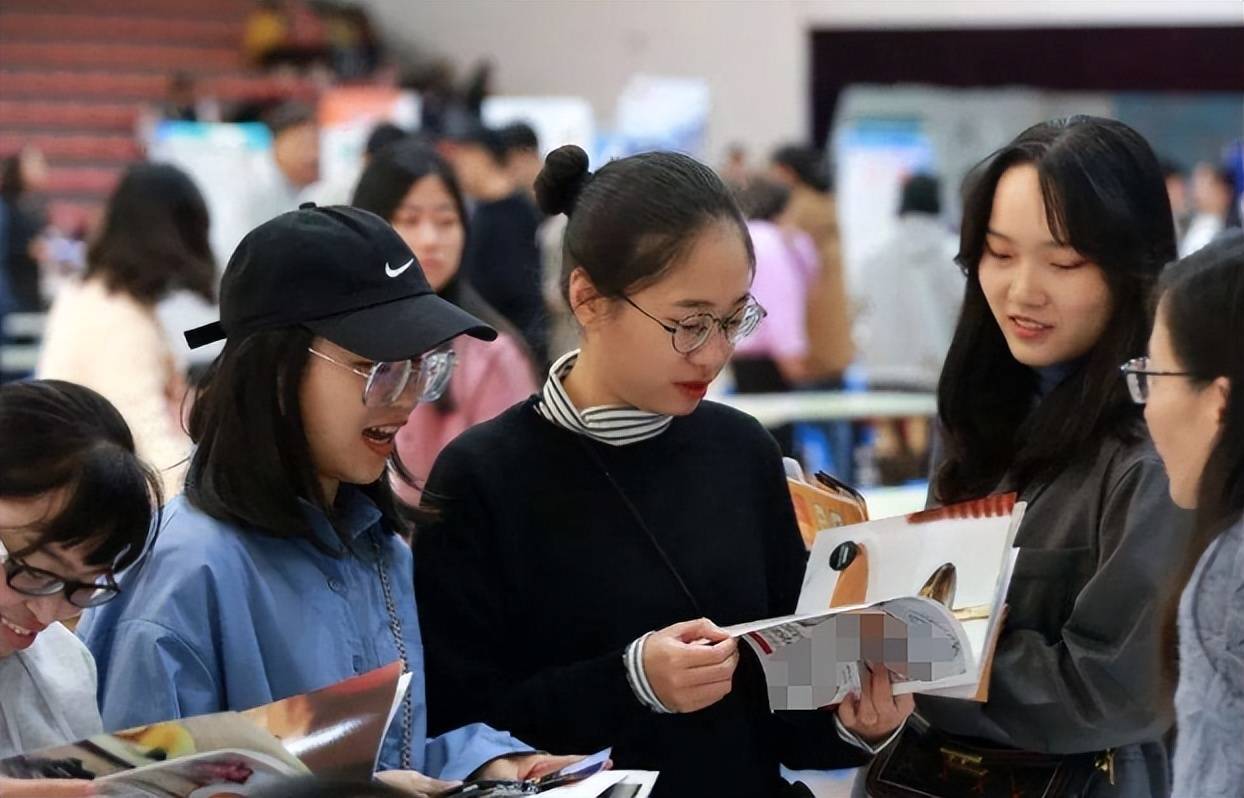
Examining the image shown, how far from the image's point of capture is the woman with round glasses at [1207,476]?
64.7 inches

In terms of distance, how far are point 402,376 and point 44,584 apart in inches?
17.3

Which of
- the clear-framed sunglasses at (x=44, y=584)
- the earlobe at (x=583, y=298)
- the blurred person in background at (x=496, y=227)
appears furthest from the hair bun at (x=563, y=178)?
the blurred person in background at (x=496, y=227)

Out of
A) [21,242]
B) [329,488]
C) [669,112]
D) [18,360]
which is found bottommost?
[18,360]

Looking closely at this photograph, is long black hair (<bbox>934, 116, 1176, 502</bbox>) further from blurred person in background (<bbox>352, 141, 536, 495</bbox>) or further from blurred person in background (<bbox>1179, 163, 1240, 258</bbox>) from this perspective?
blurred person in background (<bbox>1179, 163, 1240, 258</bbox>)

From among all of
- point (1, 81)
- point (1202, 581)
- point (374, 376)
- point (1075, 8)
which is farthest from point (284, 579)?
point (1, 81)

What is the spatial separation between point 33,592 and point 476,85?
11.9 m

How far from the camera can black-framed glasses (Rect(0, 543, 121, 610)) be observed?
5.57 ft

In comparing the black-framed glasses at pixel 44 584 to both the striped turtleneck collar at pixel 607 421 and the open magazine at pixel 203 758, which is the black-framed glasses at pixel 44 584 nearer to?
the open magazine at pixel 203 758

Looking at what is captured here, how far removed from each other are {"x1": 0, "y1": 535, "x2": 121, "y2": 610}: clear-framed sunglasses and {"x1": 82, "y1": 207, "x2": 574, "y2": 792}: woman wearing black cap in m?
0.06

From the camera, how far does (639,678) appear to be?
1.94 m

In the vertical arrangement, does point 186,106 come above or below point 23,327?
above

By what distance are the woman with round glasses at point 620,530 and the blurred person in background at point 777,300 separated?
541cm

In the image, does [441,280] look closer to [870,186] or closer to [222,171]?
[222,171]

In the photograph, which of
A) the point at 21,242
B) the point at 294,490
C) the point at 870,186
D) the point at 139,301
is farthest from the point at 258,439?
the point at 21,242
